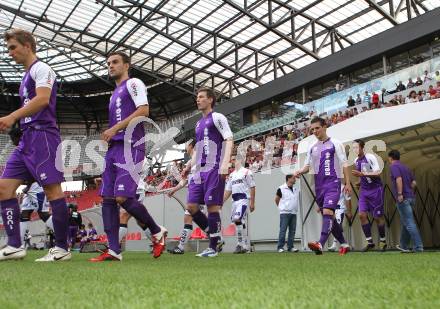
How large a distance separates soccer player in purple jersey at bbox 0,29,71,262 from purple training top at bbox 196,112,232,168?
1.97m

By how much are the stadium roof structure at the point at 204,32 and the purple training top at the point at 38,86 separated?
808 inches

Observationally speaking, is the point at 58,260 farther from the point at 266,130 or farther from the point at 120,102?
the point at 266,130

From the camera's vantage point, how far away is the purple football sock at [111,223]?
15.0ft

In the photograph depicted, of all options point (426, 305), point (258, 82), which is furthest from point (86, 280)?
point (258, 82)

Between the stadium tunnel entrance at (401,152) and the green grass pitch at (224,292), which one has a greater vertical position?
the stadium tunnel entrance at (401,152)

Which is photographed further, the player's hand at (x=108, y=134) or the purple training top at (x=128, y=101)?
the purple training top at (x=128, y=101)

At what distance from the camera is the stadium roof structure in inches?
952

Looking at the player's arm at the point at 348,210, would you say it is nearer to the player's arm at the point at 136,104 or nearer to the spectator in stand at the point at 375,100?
the player's arm at the point at 136,104

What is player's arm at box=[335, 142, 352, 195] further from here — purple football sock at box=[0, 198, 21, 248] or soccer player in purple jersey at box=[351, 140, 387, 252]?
purple football sock at box=[0, 198, 21, 248]

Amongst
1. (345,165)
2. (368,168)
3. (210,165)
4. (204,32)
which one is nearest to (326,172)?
(345,165)

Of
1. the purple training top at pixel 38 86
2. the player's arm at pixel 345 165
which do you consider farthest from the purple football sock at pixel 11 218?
the player's arm at pixel 345 165

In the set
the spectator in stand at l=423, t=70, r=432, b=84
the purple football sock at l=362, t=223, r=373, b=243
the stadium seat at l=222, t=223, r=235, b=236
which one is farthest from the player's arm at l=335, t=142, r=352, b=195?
the spectator in stand at l=423, t=70, r=432, b=84

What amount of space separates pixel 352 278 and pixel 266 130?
2168 cm

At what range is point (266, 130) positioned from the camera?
24000 mm
